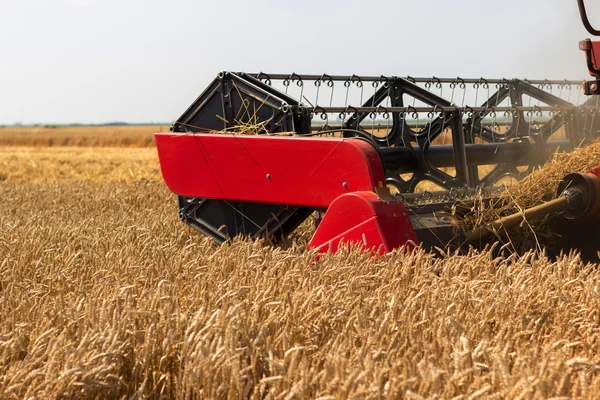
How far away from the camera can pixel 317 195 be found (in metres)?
4.73

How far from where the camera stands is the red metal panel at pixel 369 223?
13.6ft

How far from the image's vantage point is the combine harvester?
4.41 meters

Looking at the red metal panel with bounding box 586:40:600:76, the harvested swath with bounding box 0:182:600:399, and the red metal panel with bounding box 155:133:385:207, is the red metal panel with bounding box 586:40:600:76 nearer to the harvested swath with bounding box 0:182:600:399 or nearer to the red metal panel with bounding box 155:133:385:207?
the harvested swath with bounding box 0:182:600:399

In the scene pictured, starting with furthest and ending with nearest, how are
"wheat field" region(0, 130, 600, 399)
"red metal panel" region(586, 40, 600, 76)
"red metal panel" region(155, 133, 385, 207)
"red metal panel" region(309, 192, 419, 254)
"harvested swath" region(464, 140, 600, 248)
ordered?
"red metal panel" region(586, 40, 600, 76), "harvested swath" region(464, 140, 600, 248), "red metal panel" region(155, 133, 385, 207), "red metal panel" region(309, 192, 419, 254), "wheat field" region(0, 130, 600, 399)

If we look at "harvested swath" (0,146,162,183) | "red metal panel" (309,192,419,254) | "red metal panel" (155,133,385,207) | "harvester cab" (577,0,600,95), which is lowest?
"harvested swath" (0,146,162,183)

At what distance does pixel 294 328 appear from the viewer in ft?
9.14

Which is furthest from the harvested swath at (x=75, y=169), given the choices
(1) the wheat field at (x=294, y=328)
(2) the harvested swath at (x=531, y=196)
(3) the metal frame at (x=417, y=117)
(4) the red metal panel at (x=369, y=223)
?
(1) the wheat field at (x=294, y=328)

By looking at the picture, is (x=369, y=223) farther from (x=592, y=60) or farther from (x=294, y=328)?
(x=592, y=60)

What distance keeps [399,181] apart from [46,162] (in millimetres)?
15485

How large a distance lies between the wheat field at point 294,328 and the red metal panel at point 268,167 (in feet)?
1.63

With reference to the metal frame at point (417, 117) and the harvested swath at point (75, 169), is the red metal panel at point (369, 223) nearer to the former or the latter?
the metal frame at point (417, 117)

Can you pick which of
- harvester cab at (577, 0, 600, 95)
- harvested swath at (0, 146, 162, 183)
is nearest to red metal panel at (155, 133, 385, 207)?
harvester cab at (577, 0, 600, 95)

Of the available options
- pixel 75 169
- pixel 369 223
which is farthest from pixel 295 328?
pixel 75 169

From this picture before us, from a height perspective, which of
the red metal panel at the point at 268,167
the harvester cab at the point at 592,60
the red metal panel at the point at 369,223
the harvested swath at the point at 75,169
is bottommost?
the harvested swath at the point at 75,169
